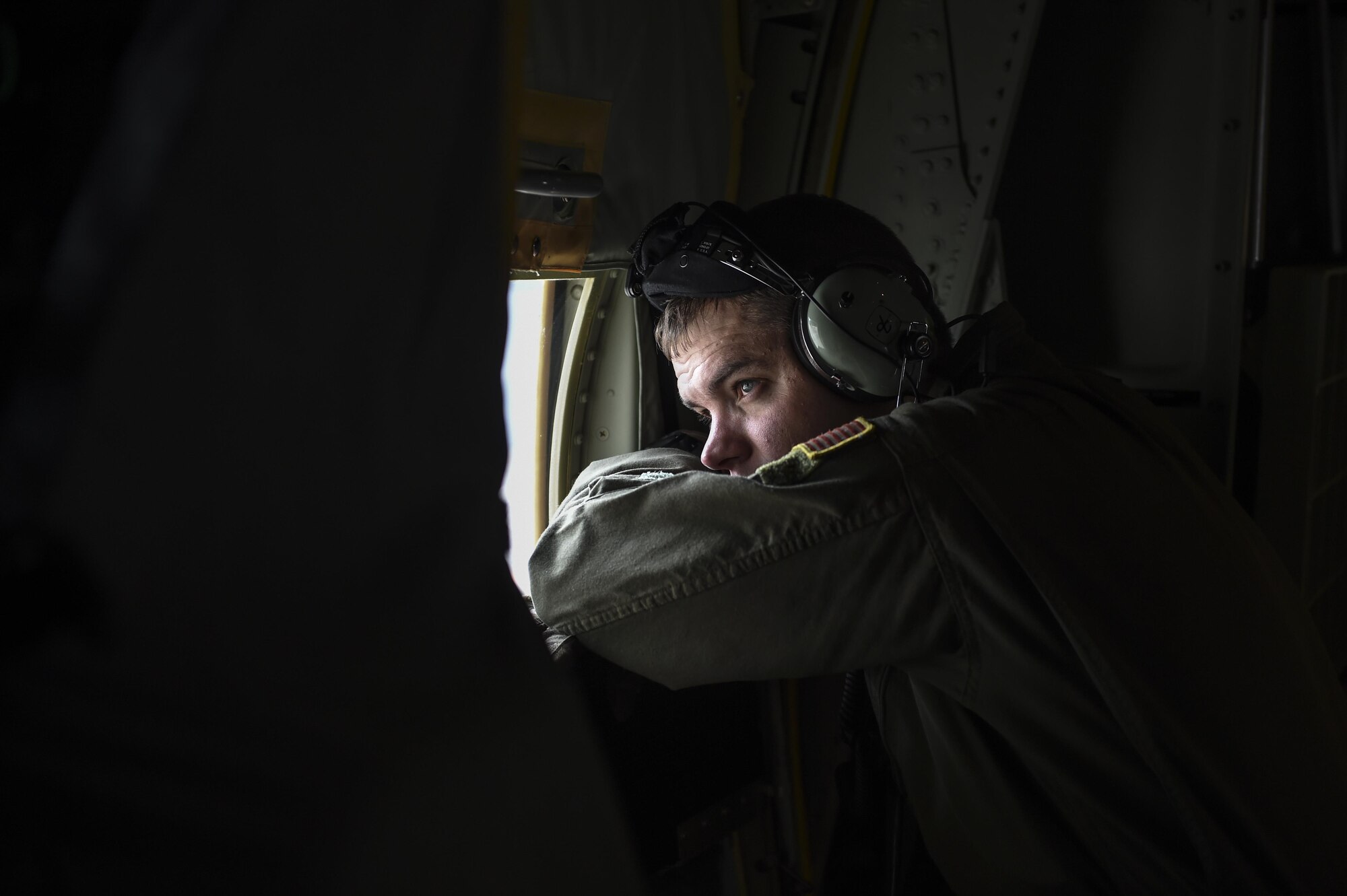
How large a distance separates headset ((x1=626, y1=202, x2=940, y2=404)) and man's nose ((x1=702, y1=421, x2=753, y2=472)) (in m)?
0.19

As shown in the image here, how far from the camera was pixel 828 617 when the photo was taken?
1223 mm

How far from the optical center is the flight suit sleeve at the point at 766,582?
3.98ft

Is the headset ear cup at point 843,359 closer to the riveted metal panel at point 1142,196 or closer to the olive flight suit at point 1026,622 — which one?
the olive flight suit at point 1026,622

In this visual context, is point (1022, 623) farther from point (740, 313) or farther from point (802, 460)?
point (740, 313)

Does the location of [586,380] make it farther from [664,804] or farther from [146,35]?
[146,35]

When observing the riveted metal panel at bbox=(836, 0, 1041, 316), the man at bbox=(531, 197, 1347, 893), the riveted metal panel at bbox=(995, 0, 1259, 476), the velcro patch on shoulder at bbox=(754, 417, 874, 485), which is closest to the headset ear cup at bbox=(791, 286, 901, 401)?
the man at bbox=(531, 197, 1347, 893)

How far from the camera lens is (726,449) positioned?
5.84 ft

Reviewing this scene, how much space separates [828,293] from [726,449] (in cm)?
35

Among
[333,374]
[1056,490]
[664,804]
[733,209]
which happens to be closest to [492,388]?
[333,374]

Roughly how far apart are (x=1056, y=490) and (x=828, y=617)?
14.1 inches

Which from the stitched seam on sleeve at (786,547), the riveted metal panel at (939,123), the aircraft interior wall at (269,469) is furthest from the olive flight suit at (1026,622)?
the riveted metal panel at (939,123)

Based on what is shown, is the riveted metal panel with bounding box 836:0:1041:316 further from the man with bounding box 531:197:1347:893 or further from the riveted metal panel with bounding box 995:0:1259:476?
the man with bounding box 531:197:1347:893

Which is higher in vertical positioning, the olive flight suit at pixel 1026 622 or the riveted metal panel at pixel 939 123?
the riveted metal panel at pixel 939 123

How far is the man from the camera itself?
1.21m
